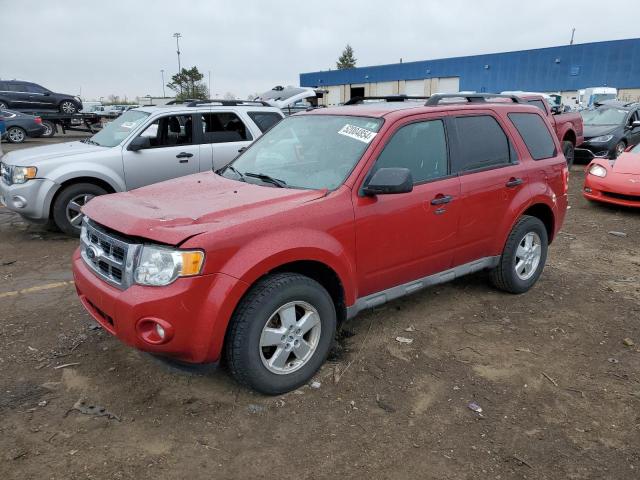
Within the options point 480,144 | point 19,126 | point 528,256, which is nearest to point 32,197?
point 480,144

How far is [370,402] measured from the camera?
3154 millimetres

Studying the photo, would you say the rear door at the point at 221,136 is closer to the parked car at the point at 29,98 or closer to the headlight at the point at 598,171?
the headlight at the point at 598,171

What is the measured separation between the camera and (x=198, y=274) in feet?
8.89

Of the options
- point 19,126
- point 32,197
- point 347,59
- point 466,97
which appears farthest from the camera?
point 347,59

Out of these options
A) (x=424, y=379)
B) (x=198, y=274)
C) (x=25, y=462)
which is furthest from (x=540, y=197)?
(x=25, y=462)

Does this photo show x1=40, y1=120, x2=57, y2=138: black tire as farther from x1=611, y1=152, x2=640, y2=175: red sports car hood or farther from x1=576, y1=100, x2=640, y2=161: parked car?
x1=611, y1=152, x2=640, y2=175: red sports car hood

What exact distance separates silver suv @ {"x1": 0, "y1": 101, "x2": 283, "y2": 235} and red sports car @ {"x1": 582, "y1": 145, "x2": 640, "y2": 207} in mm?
5711

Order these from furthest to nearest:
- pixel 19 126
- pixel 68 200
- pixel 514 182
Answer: pixel 19 126 → pixel 68 200 → pixel 514 182

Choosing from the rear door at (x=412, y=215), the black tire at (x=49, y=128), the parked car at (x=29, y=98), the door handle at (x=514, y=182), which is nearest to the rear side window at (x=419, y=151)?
the rear door at (x=412, y=215)

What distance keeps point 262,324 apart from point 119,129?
5455 millimetres

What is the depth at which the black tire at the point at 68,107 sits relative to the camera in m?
24.0

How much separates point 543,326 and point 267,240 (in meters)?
2.66

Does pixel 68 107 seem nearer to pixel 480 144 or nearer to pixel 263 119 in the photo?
pixel 263 119

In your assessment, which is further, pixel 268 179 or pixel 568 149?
pixel 568 149
